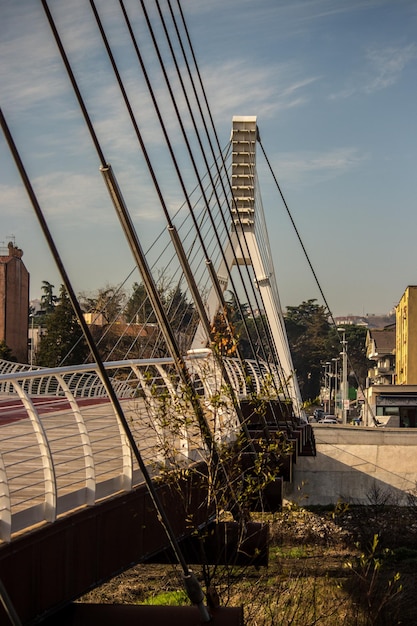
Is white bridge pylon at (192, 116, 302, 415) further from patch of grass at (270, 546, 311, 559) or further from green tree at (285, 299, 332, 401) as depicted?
green tree at (285, 299, 332, 401)

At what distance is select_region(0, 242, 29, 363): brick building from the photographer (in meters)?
62.9

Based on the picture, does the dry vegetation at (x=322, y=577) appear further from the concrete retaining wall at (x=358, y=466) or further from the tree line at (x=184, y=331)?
the tree line at (x=184, y=331)

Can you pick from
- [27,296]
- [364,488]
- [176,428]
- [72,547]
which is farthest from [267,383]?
[27,296]

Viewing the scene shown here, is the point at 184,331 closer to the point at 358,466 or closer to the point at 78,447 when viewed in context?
the point at 358,466

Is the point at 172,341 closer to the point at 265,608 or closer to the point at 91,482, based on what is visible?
the point at 91,482

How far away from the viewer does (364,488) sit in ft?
122

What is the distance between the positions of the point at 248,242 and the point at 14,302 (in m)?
36.1

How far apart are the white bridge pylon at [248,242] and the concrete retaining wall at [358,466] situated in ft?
23.7

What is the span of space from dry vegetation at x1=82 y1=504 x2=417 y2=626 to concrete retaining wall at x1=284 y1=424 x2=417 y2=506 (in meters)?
1.06

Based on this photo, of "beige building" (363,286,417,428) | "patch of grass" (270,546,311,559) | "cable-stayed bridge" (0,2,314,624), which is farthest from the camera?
"beige building" (363,286,417,428)

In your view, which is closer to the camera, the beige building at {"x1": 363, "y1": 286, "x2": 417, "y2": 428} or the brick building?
the beige building at {"x1": 363, "y1": 286, "x2": 417, "y2": 428}

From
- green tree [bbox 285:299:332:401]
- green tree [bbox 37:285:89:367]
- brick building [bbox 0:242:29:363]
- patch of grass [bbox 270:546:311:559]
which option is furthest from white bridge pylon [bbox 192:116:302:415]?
green tree [bbox 285:299:332:401]

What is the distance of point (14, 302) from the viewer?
213 feet

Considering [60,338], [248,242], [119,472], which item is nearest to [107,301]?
[60,338]
